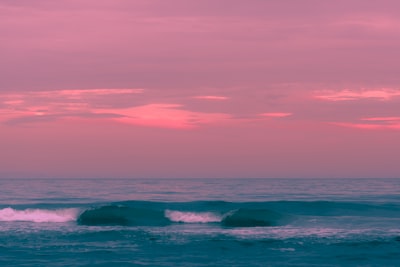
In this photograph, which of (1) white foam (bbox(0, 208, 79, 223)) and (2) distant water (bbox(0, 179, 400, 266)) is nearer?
(2) distant water (bbox(0, 179, 400, 266))

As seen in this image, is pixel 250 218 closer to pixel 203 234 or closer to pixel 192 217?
pixel 192 217

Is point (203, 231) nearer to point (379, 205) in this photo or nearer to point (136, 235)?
point (136, 235)

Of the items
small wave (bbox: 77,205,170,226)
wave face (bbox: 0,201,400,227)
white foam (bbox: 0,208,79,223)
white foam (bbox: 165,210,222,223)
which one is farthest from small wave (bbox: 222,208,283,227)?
white foam (bbox: 0,208,79,223)

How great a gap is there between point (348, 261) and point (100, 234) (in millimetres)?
11228

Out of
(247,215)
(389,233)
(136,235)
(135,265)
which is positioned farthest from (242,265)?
(247,215)

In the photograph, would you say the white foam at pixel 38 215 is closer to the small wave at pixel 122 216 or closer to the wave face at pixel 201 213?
the wave face at pixel 201 213

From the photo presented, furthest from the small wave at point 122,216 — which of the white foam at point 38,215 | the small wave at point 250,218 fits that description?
the small wave at point 250,218

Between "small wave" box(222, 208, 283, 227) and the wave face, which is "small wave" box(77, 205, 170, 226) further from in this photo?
"small wave" box(222, 208, 283, 227)

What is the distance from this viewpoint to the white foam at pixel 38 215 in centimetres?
3331

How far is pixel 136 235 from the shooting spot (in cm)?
2483

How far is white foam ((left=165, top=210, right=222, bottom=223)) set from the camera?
33.3 m

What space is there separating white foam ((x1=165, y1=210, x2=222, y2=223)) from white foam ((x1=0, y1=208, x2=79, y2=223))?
6094mm

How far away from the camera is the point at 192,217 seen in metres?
34.0

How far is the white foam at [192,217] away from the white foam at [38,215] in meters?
6.09
